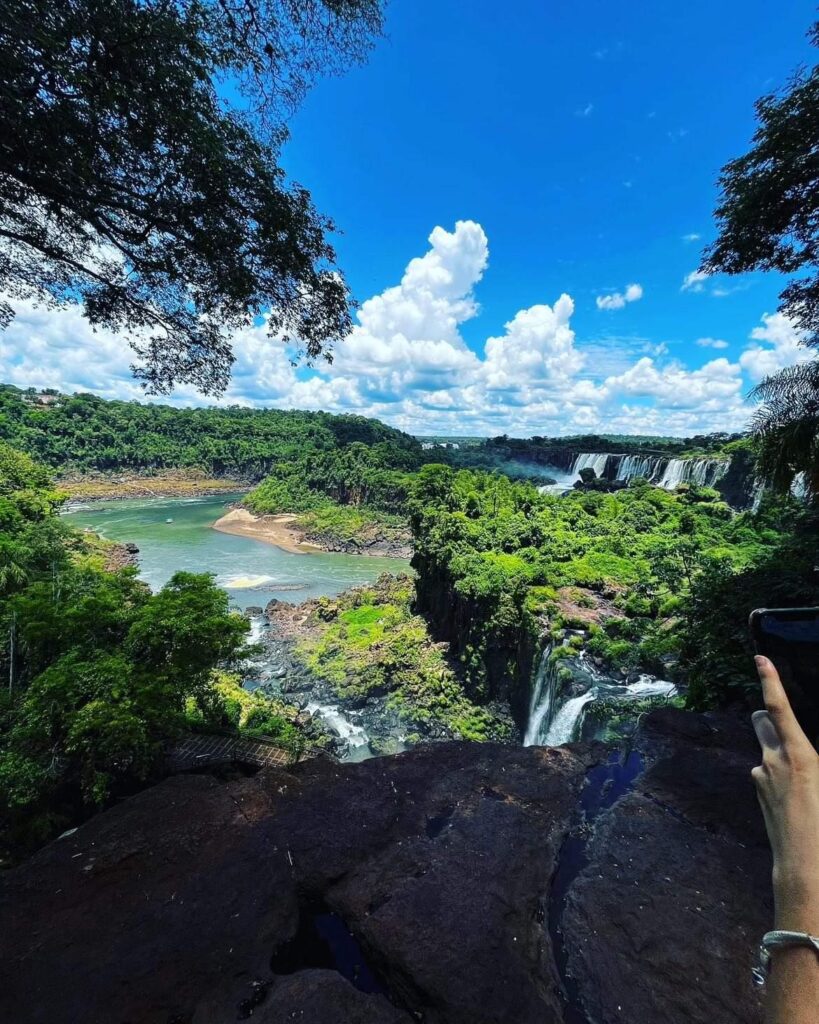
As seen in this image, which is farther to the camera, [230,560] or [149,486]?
[149,486]

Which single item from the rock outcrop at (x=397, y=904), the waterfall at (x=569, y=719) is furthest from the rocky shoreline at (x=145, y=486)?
the rock outcrop at (x=397, y=904)

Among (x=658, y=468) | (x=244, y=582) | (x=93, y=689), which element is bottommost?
(x=244, y=582)

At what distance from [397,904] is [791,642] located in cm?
252

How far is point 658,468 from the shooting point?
34.1 meters

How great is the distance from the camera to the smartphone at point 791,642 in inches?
51.6

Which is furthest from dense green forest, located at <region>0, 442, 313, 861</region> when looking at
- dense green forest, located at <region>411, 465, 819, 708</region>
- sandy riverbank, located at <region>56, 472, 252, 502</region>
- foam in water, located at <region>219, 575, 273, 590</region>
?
sandy riverbank, located at <region>56, 472, 252, 502</region>

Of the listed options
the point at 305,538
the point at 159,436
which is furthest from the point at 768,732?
the point at 159,436

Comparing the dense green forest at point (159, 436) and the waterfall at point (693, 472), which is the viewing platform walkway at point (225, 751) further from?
the dense green forest at point (159, 436)

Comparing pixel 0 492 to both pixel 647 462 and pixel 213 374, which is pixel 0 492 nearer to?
pixel 213 374

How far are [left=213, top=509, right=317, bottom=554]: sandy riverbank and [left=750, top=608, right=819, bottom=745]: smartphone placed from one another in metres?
46.6

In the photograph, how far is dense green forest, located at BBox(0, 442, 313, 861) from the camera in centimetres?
628

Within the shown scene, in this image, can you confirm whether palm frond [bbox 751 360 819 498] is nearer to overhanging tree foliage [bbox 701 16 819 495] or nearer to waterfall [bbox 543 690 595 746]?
overhanging tree foliage [bbox 701 16 819 495]

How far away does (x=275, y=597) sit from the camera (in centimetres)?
3253

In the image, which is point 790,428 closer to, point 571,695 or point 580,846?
point 580,846
